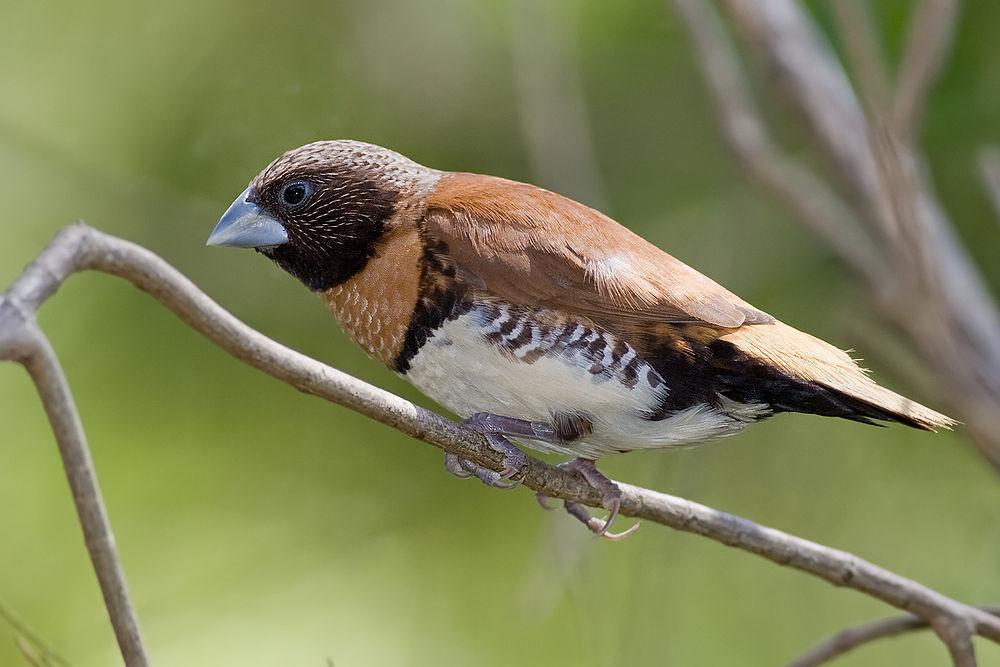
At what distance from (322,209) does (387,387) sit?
1.54 metres

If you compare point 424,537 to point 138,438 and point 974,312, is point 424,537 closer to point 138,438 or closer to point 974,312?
point 138,438

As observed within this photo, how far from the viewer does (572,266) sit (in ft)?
7.79

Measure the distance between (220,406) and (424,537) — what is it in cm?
83

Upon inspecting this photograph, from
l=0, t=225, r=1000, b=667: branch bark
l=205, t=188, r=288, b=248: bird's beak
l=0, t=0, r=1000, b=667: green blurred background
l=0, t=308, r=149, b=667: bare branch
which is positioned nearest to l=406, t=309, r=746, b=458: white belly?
l=0, t=225, r=1000, b=667: branch bark

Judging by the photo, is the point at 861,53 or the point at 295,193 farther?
the point at 295,193

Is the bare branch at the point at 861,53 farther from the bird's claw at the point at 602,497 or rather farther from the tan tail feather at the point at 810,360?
the bird's claw at the point at 602,497

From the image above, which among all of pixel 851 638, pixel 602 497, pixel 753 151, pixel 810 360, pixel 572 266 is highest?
pixel 753 151

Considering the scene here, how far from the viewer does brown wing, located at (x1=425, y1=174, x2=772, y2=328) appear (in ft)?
7.70

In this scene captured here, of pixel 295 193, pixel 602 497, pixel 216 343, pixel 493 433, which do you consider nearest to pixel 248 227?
pixel 295 193

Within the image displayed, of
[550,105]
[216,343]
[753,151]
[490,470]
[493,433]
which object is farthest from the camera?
[550,105]

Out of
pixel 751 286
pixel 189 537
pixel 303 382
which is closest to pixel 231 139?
pixel 189 537

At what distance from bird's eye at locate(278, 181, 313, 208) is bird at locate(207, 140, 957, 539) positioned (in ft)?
0.25

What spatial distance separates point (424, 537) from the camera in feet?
13.7

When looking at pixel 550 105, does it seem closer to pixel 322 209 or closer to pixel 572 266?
pixel 322 209
